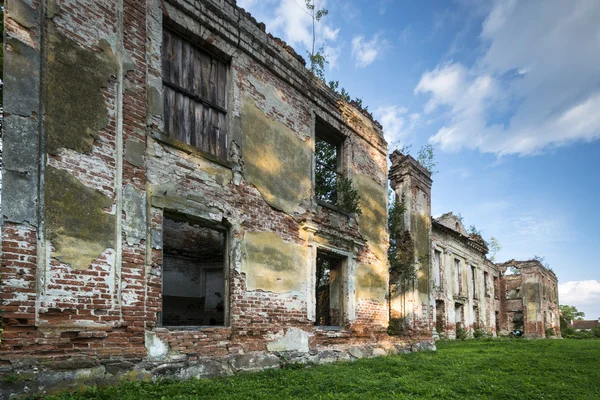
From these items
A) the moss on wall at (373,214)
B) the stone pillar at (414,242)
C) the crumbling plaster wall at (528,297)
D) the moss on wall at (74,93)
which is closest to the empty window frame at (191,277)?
the moss on wall at (373,214)

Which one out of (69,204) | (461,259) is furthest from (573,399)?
(461,259)

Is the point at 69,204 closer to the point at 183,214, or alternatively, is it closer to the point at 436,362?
the point at 183,214

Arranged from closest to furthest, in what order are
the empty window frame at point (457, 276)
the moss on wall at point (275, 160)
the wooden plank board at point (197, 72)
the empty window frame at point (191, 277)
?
the wooden plank board at point (197, 72), the moss on wall at point (275, 160), the empty window frame at point (191, 277), the empty window frame at point (457, 276)

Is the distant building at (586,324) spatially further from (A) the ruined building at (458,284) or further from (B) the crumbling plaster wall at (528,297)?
(B) the crumbling plaster wall at (528,297)

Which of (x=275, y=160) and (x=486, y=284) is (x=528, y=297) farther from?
(x=275, y=160)

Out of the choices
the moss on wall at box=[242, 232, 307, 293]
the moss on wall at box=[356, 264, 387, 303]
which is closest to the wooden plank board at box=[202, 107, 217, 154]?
the moss on wall at box=[242, 232, 307, 293]

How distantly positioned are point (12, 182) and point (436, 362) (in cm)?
964

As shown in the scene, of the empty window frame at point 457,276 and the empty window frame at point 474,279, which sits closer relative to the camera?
the empty window frame at point 457,276

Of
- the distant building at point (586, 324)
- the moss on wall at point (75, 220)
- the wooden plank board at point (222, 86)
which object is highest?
the wooden plank board at point (222, 86)

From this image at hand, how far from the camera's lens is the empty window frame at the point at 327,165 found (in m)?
10.6

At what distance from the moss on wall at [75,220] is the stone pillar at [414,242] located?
10.3 m

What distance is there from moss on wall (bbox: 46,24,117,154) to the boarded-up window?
1.20m

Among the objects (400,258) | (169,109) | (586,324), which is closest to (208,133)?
(169,109)

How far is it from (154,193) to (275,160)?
2.96 m
